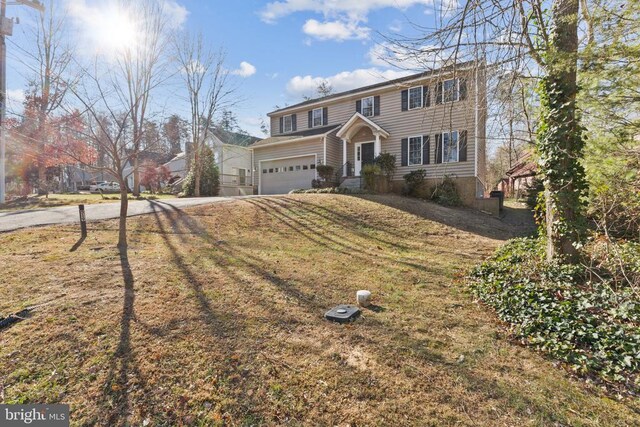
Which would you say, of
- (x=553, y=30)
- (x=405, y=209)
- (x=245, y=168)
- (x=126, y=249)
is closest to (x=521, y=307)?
(x=553, y=30)

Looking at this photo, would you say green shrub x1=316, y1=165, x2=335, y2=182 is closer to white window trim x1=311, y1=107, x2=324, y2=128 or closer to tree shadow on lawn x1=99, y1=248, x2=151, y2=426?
white window trim x1=311, y1=107, x2=324, y2=128

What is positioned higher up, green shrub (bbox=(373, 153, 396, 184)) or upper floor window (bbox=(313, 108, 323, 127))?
upper floor window (bbox=(313, 108, 323, 127))

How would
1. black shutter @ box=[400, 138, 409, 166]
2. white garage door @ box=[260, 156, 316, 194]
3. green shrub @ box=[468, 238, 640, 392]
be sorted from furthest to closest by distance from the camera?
white garage door @ box=[260, 156, 316, 194] < black shutter @ box=[400, 138, 409, 166] < green shrub @ box=[468, 238, 640, 392]

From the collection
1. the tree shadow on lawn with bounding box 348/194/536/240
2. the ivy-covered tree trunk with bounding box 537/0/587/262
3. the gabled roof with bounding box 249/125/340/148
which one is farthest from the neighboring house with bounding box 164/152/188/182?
the ivy-covered tree trunk with bounding box 537/0/587/262

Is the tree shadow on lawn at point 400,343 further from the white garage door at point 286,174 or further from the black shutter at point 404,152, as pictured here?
the white garage door at point 286,174

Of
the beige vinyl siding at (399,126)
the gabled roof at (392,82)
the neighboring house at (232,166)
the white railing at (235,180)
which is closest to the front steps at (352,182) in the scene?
the beige vinyl siding at (399,126)

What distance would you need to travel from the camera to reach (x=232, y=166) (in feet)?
77.3

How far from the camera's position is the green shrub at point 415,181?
1566 centimetres

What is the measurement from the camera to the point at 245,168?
958 inches

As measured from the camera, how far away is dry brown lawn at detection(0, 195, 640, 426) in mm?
2359

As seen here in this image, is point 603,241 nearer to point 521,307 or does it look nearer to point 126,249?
point 521,307

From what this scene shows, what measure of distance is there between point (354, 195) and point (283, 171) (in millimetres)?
8081

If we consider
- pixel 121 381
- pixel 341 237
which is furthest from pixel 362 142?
pixel 121 381

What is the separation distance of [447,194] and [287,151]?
10386 mm
